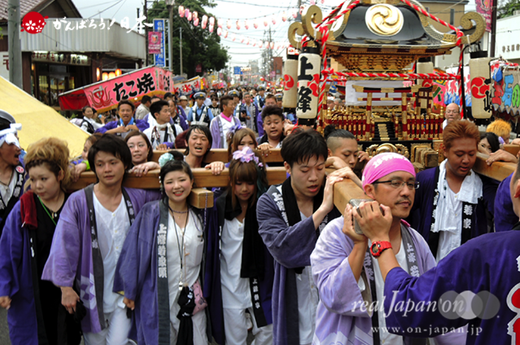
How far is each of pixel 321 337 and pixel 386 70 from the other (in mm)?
4748

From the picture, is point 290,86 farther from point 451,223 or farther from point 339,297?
point 339,297

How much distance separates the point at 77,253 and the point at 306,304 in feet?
5.16

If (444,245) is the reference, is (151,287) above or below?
below

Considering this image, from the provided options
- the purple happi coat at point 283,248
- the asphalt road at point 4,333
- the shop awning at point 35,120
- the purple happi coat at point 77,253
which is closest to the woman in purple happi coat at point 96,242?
the purple happi coat at point 77,253

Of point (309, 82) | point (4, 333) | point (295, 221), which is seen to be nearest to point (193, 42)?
point (309, 82)

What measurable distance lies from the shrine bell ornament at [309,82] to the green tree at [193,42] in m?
37.8

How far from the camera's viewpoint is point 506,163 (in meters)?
2.97

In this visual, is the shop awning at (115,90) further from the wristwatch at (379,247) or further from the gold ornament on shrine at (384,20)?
the wristwatch at (379,247)

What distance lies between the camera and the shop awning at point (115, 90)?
41.4 ft

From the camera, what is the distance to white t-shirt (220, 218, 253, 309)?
10.8ft

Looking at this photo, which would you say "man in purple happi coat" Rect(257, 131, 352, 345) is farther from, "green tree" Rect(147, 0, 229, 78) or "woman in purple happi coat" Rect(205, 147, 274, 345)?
"green tree" Rect(147, 0, 229, 78)

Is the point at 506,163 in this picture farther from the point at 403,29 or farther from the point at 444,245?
the point at 403,29

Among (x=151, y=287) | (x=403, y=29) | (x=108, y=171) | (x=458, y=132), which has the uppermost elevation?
(x=403, y=29)

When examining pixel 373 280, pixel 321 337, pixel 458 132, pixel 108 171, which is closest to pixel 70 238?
pixel 108 171
